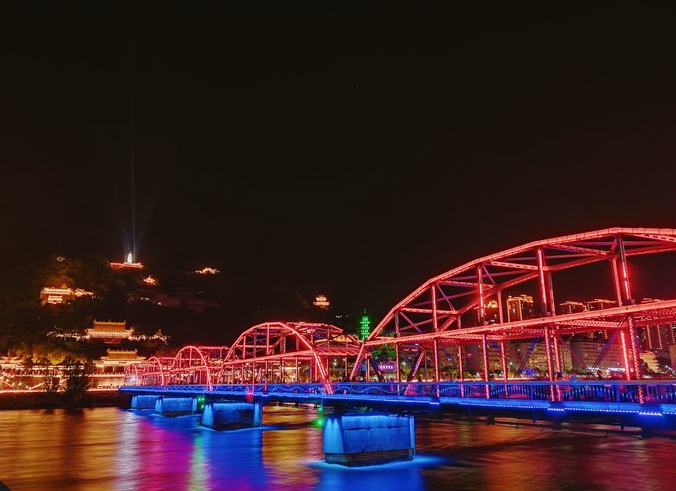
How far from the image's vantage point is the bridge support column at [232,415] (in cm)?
6675

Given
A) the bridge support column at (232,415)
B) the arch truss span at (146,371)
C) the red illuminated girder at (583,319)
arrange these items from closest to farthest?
the red illuminated girder at (583,319) < the bridge support column at (232,415) < the arch truss span at (146,371)

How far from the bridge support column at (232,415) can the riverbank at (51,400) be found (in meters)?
61.7

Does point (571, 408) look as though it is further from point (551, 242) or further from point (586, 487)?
point (551, 242)

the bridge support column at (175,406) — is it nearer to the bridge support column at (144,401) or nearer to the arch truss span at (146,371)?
the bridge support column at (144,401)

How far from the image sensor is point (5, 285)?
160 m

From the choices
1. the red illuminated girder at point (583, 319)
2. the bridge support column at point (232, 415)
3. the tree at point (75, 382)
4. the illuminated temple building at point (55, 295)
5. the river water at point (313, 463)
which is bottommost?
the river water at point (313, 463)

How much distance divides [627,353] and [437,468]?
1399cm

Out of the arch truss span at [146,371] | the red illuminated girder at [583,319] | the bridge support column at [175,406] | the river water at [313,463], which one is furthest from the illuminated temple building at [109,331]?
the red illuminated girder at [583,319]

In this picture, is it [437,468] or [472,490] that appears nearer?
→ [472,490]

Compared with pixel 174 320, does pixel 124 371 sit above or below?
below

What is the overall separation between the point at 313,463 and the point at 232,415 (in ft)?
99.7

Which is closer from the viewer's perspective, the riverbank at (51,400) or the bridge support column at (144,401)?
the riverbank at (51,400)

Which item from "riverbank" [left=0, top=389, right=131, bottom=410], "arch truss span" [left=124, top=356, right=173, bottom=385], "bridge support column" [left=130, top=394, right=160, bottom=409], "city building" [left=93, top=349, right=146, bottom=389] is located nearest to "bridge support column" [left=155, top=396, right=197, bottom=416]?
"bridge support column" [left=130, top=394, right=160, bottom=409]

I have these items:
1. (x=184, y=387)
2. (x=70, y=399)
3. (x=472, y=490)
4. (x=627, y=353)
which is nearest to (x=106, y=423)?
(x=184, y=387)
